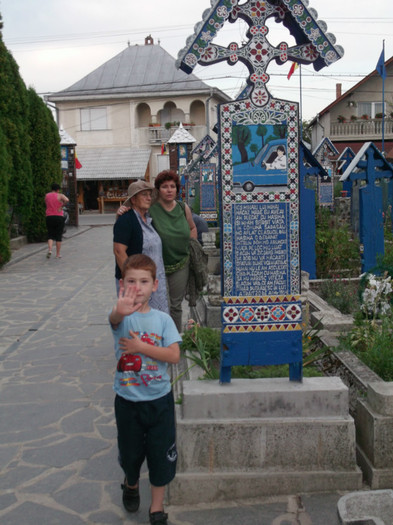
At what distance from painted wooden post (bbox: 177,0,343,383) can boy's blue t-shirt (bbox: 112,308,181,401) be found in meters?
0.73

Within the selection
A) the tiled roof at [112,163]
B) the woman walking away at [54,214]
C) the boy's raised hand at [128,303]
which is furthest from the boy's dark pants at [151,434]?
the tiled roof at [112,163]

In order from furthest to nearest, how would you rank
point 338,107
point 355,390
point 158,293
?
point 338,107, point 158,293, point 355,390

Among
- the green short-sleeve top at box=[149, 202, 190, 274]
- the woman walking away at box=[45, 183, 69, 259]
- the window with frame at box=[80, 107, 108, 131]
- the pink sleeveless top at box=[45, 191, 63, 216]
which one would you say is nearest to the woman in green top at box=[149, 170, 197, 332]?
the green short-sleeve top at box=[149, 202, 190, 274]

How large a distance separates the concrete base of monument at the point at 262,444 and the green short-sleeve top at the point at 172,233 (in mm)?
1705

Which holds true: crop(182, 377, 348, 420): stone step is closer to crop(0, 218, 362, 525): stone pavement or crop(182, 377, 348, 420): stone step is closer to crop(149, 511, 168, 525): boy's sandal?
crop(0, 218, 362, 525): stone pavement

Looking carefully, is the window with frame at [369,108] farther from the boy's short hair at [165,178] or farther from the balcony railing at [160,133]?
the boy's short hair at [165,178]

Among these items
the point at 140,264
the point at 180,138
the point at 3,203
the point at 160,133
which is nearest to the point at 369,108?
the point at 160,133

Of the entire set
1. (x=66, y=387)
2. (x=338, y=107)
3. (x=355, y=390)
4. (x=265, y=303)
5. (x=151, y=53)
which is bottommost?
(x=66, y=387)

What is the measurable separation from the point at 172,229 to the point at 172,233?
35 millimetres

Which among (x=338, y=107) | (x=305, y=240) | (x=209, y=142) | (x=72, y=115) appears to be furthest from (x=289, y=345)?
(x=72, y=115)

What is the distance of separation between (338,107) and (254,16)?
113ft

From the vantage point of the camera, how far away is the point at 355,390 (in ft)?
13.6

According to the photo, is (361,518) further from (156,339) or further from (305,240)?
(305,240)

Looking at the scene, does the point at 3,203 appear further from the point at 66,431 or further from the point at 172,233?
the point at 66,431
